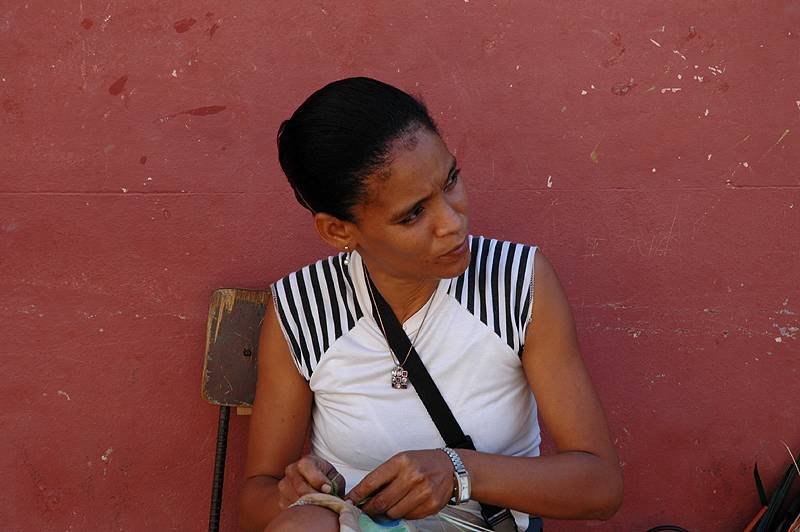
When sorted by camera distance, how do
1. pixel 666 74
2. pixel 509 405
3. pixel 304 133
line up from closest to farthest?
pixel 304 133 < pixel 509 405 < pixel 666 74

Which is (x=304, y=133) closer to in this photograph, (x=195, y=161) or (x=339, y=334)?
(x=339, y=334)

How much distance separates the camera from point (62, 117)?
9.71 feet

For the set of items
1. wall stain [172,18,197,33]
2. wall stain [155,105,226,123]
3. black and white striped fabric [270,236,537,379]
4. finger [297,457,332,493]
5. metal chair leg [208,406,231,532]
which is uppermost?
wall stain [172,18,197,33]

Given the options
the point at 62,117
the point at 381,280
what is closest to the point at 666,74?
the point at 381,280

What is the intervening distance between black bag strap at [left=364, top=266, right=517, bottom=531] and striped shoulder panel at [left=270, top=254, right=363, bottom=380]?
110mm

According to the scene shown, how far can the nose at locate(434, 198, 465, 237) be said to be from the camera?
2.21 meters

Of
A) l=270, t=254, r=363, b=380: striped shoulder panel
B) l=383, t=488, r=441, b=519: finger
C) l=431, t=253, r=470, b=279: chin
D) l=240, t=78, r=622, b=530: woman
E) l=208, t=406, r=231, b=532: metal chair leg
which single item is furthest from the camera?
l=208, t=406, r=231, b=532: metal chair leg

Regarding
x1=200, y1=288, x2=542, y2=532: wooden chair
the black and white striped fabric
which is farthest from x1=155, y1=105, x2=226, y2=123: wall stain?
the black and white striped fabric

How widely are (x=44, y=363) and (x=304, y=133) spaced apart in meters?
1.32

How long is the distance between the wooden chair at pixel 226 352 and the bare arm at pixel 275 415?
12.7 inches

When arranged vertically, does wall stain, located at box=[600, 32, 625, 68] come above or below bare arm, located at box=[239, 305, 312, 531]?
above

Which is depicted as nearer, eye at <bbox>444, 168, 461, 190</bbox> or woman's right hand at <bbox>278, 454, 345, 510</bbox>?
woman's right hand at <bbox>278, 454, 345, 510</bbox>

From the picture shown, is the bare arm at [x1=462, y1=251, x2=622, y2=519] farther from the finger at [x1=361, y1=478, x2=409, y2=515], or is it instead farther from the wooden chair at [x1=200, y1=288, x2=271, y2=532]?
the wooden chair at [x1=200, y1=288, x2=271, y2=532]

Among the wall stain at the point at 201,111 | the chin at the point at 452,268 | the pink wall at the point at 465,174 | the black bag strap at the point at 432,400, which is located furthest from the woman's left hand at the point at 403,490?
the wall stain at the point at 201,111
